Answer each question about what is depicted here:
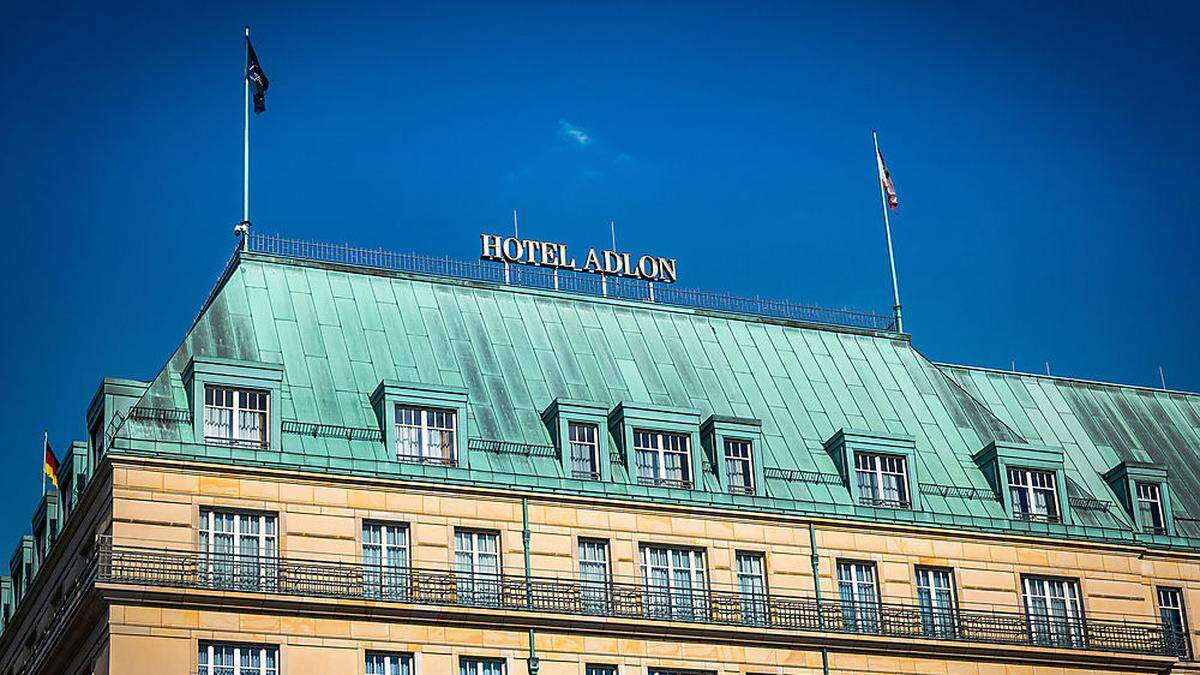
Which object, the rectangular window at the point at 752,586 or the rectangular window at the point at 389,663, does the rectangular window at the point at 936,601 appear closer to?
the rectangular window at the point at 752,586

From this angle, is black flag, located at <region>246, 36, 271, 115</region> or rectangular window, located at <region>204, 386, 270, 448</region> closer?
rectangular window, located at <region>204, 386, 270, 448</region>

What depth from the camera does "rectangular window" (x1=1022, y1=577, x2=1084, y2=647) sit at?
276 ft

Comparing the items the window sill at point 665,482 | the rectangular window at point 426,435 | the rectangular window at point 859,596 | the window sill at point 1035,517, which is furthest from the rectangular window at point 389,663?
the window sill at point 1035,517

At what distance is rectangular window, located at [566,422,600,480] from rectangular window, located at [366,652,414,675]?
9.21 meters

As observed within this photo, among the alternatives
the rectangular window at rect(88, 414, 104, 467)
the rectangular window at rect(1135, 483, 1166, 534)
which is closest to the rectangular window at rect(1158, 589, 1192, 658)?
the rectangular window at rect(1135, 483, 1166, 534)

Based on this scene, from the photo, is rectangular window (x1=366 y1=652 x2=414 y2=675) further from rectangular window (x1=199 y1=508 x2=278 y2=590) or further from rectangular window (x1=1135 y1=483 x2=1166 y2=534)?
rectangular window (x1=1135 y1=483 x2=1166 y2=534)

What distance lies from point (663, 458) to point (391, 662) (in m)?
12.7

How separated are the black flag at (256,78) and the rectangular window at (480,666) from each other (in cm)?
2445

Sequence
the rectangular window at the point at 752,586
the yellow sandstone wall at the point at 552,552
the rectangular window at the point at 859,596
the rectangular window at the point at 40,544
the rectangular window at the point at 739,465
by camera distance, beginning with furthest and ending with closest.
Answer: the rectangular window at the point at 40,544
the rectangular window at the point at 739,465
the rectangular window at the point at 859,596
the rectangular window at the point at 752,586
the yellow sandstone wall at the point at 552,552

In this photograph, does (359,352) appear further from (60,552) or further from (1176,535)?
(1176,535)

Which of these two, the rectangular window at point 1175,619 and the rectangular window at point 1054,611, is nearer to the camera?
the rectangular window at point 1054,611

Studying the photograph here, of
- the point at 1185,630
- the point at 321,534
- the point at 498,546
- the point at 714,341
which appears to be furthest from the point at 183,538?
the point at 1185,630

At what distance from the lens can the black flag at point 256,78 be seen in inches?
3506

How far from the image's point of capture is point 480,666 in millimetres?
75938
